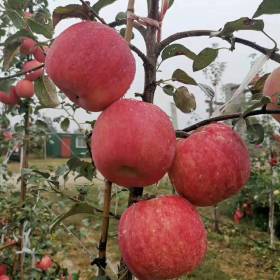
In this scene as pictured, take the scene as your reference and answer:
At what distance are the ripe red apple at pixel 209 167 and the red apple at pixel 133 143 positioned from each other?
0.11ft

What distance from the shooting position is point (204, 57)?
0.71m

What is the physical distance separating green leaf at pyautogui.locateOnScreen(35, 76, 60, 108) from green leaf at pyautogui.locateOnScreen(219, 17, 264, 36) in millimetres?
324

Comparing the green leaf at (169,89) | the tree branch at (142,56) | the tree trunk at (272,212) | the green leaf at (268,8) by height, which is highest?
the green leaf at (268,8)

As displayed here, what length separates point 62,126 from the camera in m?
1.88

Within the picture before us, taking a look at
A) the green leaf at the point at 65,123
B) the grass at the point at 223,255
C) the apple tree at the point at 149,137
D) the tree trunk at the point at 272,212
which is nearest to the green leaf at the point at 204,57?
the apple tree at the point at 149,137

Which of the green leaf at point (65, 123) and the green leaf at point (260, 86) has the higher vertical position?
the green leaf at point (260, 86)

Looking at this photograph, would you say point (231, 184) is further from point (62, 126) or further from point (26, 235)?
point (62, 126)

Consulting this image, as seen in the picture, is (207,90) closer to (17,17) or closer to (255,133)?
(255,133)

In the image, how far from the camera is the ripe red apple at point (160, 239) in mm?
563

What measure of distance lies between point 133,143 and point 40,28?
319mm

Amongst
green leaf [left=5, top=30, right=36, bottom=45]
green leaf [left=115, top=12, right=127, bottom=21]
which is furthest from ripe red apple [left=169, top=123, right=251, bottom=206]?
green leaf [left=5, top=30, right=36, bottom=45]

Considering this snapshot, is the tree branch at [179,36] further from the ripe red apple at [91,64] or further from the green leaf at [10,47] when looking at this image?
the green leaf at [10,47]

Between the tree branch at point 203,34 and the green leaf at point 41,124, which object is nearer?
the tree branch at point 203,34

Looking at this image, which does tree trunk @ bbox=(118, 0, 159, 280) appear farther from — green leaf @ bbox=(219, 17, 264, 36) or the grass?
the grass
